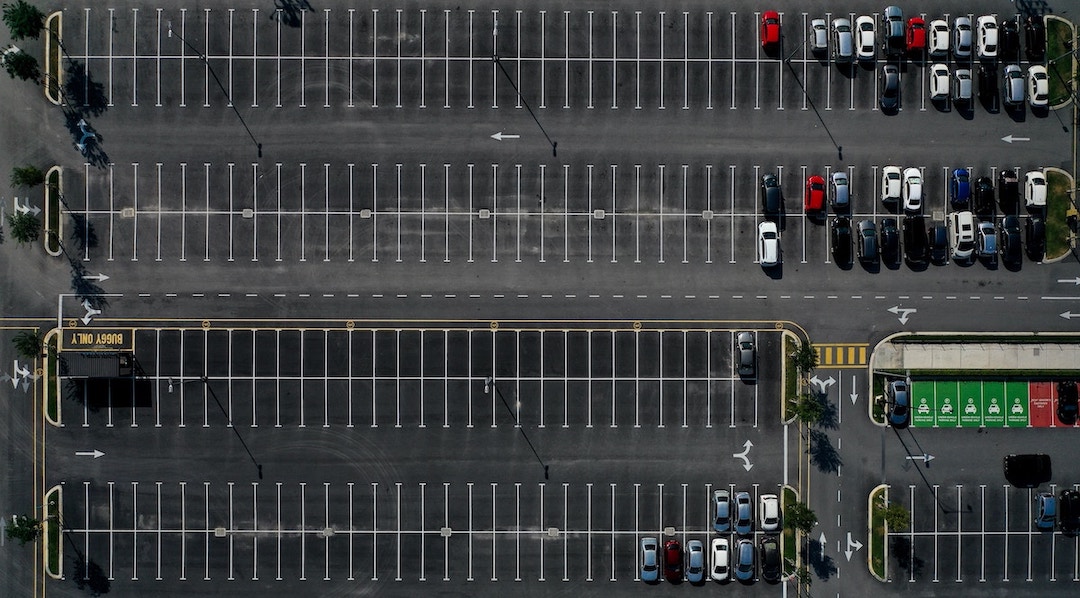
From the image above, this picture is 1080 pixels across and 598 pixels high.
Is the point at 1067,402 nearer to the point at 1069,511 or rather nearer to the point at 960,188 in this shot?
the point at 1069,511

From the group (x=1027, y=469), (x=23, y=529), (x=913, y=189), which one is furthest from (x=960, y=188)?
(x=23, y=529)

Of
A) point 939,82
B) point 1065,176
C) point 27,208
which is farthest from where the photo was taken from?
point 1065,176

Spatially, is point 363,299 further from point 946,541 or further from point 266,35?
point 946,541

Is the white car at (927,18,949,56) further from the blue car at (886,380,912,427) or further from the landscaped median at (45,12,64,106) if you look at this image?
the landscaped median at (45,12,64,106)

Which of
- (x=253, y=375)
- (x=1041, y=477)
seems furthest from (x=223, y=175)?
(x=1041, y=477)

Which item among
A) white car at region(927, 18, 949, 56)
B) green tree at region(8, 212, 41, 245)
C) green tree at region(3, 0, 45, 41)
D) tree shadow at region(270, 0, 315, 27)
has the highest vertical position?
tree shadow at region(270, 0, 315, 27)

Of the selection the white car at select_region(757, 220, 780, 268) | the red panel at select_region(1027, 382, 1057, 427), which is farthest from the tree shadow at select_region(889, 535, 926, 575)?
the white car at select_region(757, 220, 780, 268)

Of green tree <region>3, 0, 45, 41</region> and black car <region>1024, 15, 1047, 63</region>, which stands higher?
green tree <region>3, 0, 45, 41</region>
